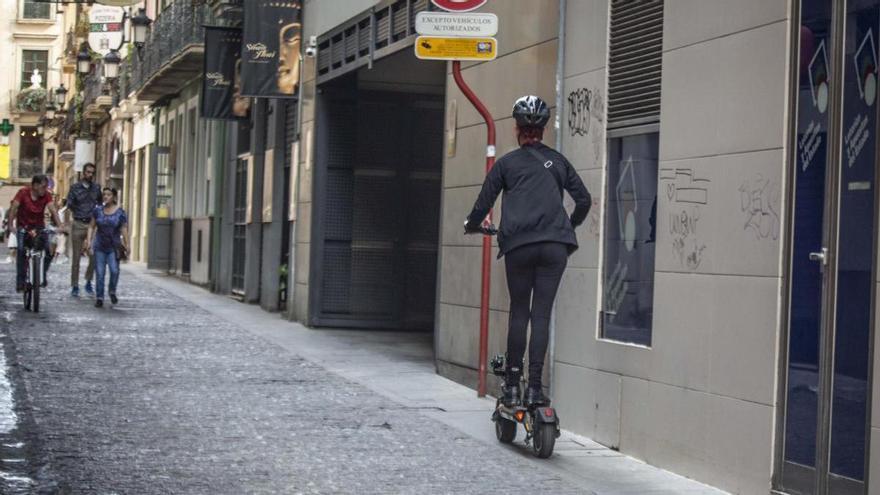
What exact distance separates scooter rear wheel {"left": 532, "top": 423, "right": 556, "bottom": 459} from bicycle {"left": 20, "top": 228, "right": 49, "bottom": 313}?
458 inches

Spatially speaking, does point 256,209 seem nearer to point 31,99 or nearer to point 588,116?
point 588,116

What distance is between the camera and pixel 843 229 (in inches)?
283

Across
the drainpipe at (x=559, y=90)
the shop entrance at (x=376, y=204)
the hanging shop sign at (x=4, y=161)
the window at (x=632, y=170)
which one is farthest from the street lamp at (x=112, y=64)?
the hanging shop sign at (x=4, y=161)

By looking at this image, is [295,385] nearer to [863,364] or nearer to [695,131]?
[695,131]

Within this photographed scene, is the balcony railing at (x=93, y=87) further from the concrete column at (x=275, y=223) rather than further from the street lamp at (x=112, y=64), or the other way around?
the concrete column at (x=275, y=223)

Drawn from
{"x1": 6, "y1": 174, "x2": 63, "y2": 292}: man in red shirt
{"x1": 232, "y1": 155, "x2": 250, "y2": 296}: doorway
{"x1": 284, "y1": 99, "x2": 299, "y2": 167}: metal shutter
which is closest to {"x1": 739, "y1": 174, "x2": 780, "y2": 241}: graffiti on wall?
{"x1": 6, "y1": 174, "x2": 63, "y2": 292}: man in red shirt

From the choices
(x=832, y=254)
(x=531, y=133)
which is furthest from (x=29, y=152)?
(x=832, y=254)

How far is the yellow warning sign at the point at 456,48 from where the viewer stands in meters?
11.5

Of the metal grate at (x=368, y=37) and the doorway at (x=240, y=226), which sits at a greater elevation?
the metal grate at (x=368, y=37)

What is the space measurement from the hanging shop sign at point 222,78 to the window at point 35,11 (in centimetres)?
6882

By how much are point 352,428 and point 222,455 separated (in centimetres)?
144

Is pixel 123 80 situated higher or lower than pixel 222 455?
higher

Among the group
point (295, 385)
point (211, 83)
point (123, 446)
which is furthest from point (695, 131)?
point (211, 83)

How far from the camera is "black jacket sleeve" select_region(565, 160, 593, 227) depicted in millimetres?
9234
